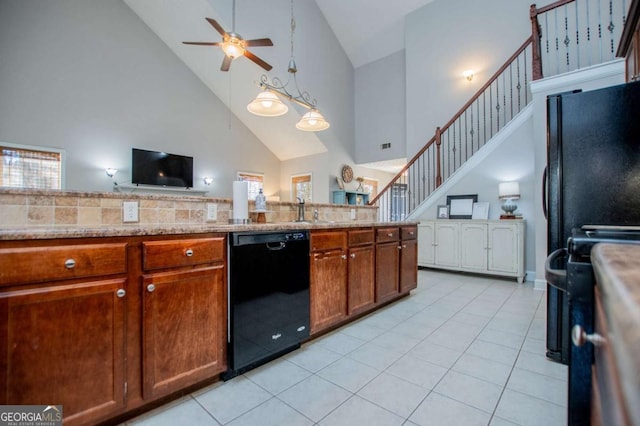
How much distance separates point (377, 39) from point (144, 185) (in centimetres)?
651

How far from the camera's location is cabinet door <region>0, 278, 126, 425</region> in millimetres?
1108

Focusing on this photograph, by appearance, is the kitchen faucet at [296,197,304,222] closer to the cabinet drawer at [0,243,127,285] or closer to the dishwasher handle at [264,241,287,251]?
the dishwasher handle at [264,241,287,251]

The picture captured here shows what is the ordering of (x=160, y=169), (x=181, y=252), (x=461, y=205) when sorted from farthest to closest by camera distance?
(x=160, y=169) < (x=461, y=205) < (x=181, y=252)

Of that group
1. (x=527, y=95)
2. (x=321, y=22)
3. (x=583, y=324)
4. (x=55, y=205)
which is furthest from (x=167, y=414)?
(x=321, y=22)

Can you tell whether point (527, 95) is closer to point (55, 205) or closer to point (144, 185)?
point (55, 205)

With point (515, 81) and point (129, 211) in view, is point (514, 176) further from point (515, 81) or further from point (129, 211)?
point (129, 211)

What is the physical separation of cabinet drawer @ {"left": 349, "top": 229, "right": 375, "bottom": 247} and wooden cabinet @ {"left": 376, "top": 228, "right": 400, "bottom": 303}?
0.12 meters

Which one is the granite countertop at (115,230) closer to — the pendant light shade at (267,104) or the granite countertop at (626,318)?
the pendant light shade at (267,104)

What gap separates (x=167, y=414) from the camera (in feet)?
4.91

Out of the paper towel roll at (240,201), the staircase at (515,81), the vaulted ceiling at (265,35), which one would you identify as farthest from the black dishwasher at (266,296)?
the vaulted ceiling at (265,35)

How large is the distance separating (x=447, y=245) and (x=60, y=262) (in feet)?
15.6

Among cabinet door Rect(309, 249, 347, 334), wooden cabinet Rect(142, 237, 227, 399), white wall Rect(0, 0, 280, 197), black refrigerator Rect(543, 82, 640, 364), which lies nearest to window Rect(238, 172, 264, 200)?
white wall Rect(0, 0, 280, 197)

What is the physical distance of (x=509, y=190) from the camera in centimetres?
428

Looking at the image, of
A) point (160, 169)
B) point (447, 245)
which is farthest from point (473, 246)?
point (160, 169)
